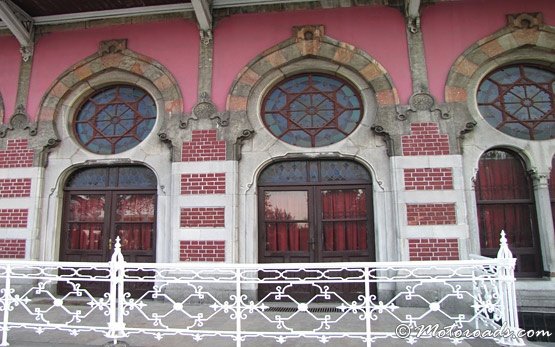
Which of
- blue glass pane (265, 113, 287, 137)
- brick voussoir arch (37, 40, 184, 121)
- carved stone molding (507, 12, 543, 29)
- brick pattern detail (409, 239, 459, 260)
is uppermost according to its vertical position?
carved stone molding (507, 12, 543, 29)

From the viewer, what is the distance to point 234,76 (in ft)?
23.1

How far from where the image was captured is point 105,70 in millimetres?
7395

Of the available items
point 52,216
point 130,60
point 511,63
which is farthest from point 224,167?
point 511,63

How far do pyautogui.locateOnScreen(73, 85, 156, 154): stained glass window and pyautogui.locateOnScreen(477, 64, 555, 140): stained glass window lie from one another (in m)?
5.72

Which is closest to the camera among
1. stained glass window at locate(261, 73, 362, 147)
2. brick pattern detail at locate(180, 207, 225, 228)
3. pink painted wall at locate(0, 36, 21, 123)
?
brick pattern detail at locate(180, 207, 225, 228)

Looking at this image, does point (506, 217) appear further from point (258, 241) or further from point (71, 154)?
point (71, 154)

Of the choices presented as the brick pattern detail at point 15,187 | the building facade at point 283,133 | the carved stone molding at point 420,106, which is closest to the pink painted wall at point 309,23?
the building facade at point 283,133

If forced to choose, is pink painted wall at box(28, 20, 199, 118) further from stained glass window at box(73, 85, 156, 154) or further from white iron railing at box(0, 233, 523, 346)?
white iron railing at box(0, 233, 523, 346)

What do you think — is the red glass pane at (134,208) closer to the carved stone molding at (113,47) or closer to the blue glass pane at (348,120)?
the carved stone molding at (113,47)

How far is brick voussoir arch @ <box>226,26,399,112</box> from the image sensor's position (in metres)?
6.81

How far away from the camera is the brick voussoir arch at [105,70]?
7191 millimetres

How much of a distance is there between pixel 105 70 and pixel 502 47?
6.77 metres

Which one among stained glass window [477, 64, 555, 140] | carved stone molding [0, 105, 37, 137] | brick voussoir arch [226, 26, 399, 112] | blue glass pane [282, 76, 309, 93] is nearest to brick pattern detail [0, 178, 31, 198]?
carved stone molding [0, 105, 37, 137]

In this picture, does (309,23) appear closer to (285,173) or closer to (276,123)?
(276,123)
